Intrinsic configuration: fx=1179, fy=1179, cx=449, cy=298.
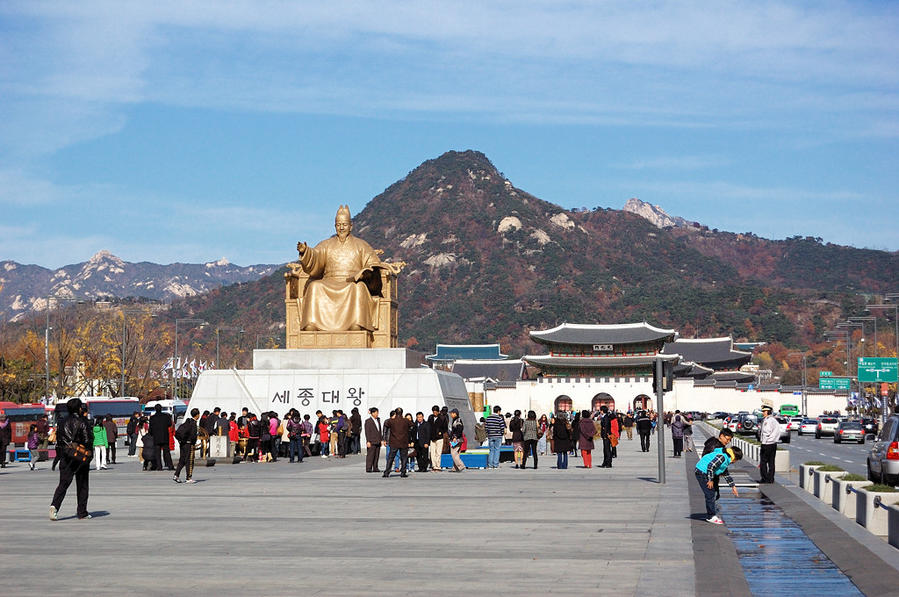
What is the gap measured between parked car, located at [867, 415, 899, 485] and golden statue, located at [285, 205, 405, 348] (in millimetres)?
16805

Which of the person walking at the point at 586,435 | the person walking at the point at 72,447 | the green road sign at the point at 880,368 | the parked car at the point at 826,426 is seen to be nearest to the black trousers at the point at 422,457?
the person walking at the point at 586,435

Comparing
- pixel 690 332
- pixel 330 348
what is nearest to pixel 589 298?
pixel 690 332

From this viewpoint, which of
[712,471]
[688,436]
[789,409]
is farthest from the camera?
[789,409]

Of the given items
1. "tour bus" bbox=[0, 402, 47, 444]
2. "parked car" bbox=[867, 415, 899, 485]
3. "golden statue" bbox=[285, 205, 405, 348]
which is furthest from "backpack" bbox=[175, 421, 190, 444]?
"tour bus" bbox=[0, 402, 47, 444]

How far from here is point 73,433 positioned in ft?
47.5

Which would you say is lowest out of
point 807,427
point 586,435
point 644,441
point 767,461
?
point 807,427

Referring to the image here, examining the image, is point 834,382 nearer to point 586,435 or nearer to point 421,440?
point 586,435

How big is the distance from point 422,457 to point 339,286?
8.99m

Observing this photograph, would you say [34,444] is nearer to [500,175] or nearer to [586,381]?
[586,381]

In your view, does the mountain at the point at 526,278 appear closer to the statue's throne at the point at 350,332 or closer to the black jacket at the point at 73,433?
the statue's throne at the point at 350,332

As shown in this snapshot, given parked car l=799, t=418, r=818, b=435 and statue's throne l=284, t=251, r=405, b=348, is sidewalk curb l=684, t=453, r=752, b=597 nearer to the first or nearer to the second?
statue's throne l=284, t=251, r=405, b=348

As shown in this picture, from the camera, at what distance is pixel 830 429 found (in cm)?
5550

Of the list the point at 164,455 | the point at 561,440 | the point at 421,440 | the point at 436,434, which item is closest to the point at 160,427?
the point at 164,455

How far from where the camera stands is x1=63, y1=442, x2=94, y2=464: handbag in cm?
1441
